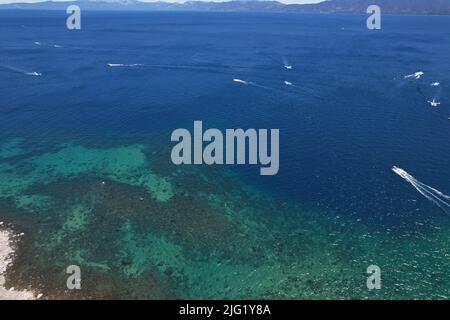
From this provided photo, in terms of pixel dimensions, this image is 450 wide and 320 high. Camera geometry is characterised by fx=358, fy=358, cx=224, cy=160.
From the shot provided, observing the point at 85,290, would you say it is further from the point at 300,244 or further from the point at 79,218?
the point at 300,244

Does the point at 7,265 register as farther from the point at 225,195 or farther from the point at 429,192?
the point at 429,192

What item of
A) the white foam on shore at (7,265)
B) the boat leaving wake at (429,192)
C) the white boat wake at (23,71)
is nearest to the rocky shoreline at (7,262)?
the white foam on shore at (7,265)

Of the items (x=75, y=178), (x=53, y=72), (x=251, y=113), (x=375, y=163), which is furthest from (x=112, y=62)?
(x=375, y=163)

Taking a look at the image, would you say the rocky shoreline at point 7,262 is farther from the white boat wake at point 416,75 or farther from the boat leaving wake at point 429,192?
the white boat wake at point 416,75

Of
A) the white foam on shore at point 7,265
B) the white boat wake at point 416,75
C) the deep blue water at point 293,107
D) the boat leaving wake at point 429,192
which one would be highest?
the white boat wake at point 416,75

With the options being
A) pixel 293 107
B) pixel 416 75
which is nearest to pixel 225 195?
pixel 293 107

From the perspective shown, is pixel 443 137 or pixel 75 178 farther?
pixel 443 137
